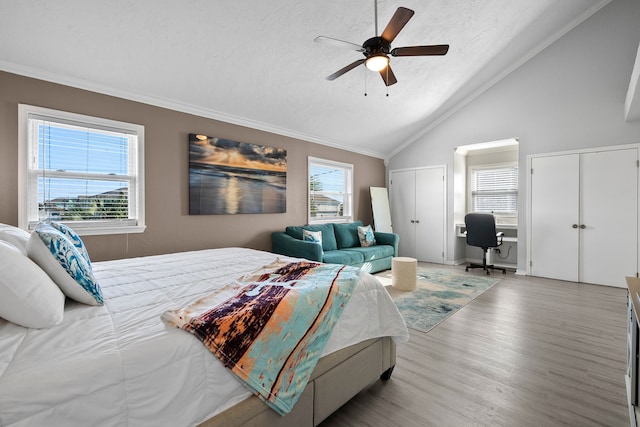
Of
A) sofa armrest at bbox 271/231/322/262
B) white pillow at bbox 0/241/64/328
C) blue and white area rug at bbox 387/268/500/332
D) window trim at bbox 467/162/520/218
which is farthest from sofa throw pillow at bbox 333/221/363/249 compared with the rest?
white pillow at bbox 0/241/64/328

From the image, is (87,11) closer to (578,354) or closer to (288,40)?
(288,40)

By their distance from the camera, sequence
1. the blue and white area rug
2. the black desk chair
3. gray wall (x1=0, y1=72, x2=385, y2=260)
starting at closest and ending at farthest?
gray wall (x1=0, y1=72, x2=385, y2=260)
the blue and white area rug
the black desk chair

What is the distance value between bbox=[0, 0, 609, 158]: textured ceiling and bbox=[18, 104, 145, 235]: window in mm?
420

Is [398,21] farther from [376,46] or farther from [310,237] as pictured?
[310,237]

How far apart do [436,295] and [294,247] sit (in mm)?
2042

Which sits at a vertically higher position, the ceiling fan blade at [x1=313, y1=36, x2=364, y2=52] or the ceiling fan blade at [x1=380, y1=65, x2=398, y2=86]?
the ceiling fan blade at [x1=313, y1=36, x2=364, y2=52]

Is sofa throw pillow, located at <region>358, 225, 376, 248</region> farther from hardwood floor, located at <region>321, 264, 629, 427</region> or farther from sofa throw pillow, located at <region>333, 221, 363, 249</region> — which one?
hardwood floor, located at <region>321, 264, 629, 427</region>

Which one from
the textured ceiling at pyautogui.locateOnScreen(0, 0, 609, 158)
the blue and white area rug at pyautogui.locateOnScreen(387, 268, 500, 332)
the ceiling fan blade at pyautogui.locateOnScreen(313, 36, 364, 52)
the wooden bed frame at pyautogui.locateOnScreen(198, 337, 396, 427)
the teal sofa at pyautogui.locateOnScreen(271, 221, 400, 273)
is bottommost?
the blue and white area rug at pyautogui.locateOnScreen(387, 268, 500, 332)

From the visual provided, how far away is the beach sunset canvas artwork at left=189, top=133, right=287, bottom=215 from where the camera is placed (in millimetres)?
3699

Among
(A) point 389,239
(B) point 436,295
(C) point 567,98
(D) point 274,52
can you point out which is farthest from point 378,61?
(C) point 567,98

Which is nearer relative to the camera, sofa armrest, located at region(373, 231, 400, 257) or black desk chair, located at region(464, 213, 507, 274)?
black desk chair, located at region(464, 213, 507, 274)

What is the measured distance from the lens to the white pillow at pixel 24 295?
3.29ft

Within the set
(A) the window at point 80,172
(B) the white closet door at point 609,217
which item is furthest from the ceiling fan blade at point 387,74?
(B) the white closet door at point 609,217

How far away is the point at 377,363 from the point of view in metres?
1.83
